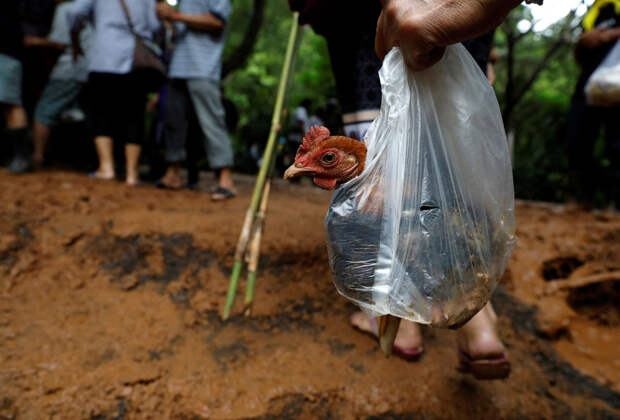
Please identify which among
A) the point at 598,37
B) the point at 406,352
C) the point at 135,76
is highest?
the point at 598,37

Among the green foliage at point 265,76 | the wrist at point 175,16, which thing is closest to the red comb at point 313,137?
the wrist at point 175,16

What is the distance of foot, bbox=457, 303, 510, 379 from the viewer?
3.56 ft

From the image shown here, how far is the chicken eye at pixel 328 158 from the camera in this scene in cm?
69

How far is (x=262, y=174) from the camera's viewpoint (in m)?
1.54

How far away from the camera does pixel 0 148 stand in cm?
373

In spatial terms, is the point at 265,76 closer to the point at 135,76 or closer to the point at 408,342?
the point at 135,76

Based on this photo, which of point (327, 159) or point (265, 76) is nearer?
point (327, 159)

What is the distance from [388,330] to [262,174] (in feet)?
3.08

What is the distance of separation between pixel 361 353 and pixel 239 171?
6.18 m

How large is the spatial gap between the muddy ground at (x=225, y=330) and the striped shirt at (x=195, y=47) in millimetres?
1026

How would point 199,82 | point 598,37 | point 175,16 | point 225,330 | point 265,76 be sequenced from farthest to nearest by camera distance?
point 265,76, point 199,82, point 175,16, point 598,37, point 225,330

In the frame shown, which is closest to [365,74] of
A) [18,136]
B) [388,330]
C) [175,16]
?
[388,330]

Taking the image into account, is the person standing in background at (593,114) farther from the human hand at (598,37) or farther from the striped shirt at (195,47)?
the striped shirt at (195,47)

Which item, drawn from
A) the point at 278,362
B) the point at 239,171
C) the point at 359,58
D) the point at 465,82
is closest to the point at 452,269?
the point at 465,82
